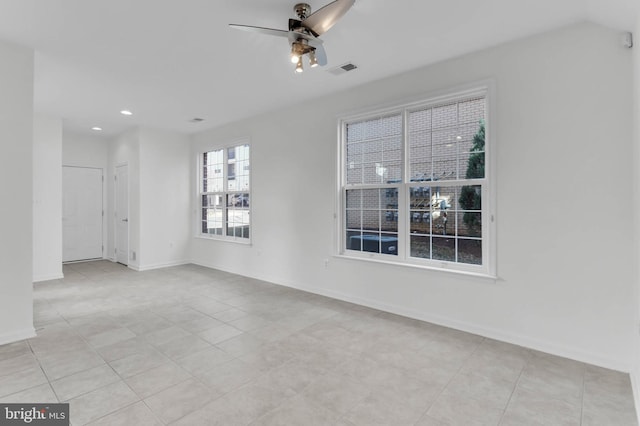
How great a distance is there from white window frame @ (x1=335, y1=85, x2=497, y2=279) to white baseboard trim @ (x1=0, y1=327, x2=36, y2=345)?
3.33 metres

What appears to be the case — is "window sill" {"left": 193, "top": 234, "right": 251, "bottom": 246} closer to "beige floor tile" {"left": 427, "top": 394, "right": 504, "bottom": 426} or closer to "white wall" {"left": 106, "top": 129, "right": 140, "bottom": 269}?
"white wall" {"left": 106, "top": 129, "right": 140, "bottom": 269}

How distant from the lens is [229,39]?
2988 millimetres

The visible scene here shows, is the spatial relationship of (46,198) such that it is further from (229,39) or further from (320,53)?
(320,53)

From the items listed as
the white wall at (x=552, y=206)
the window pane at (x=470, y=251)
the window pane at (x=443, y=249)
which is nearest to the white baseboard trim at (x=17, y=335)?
the white wall at (x=552, y=206)

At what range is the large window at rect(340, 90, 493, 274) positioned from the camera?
10.9 feet

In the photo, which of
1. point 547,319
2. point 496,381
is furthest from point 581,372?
point 496,381

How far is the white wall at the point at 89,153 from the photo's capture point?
6855 mm

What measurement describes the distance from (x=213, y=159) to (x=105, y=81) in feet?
9.07

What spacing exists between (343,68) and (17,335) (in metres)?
4.19

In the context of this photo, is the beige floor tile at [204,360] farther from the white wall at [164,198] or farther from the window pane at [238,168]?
the white wall at [164,198]

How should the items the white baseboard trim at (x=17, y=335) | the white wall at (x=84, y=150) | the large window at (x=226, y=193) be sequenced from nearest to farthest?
the white baseboard trim at (x=17, y=335)
the large window at (x=226, y=193)
the white wall at (x=84, y=150)

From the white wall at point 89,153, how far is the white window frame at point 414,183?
5982mm

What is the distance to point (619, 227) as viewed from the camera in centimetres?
254

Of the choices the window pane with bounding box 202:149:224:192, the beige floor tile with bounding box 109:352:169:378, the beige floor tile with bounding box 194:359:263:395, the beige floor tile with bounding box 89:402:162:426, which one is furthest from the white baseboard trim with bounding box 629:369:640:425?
the window pane with bounding box 202:149:224:192
